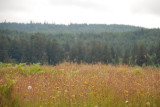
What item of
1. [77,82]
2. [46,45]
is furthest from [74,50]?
[77,82]

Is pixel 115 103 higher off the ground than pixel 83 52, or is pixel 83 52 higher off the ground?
pixel 115 103

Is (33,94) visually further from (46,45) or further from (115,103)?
(46,45)

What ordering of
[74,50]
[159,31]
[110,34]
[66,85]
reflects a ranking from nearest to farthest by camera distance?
[66,85]
[74,50]
[159,31]
[110,34]

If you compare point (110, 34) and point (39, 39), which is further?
point (110, 34)

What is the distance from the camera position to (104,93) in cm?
378

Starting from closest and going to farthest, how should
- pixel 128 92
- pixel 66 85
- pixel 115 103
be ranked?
pixel 115 103 < pixel 128 92 < pixel 66 85

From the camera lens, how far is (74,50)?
56.1 meters

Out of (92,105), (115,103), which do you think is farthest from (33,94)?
(115,103)

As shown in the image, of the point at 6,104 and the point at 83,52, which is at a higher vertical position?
the point at 6,104

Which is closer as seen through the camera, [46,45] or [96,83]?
[96,83]

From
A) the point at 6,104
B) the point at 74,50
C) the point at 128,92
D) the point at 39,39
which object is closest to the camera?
the point at 6,104

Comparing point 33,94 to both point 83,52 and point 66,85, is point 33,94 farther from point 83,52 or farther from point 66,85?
point 83,52

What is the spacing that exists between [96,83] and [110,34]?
154554 mm

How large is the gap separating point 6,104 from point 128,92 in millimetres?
2937
